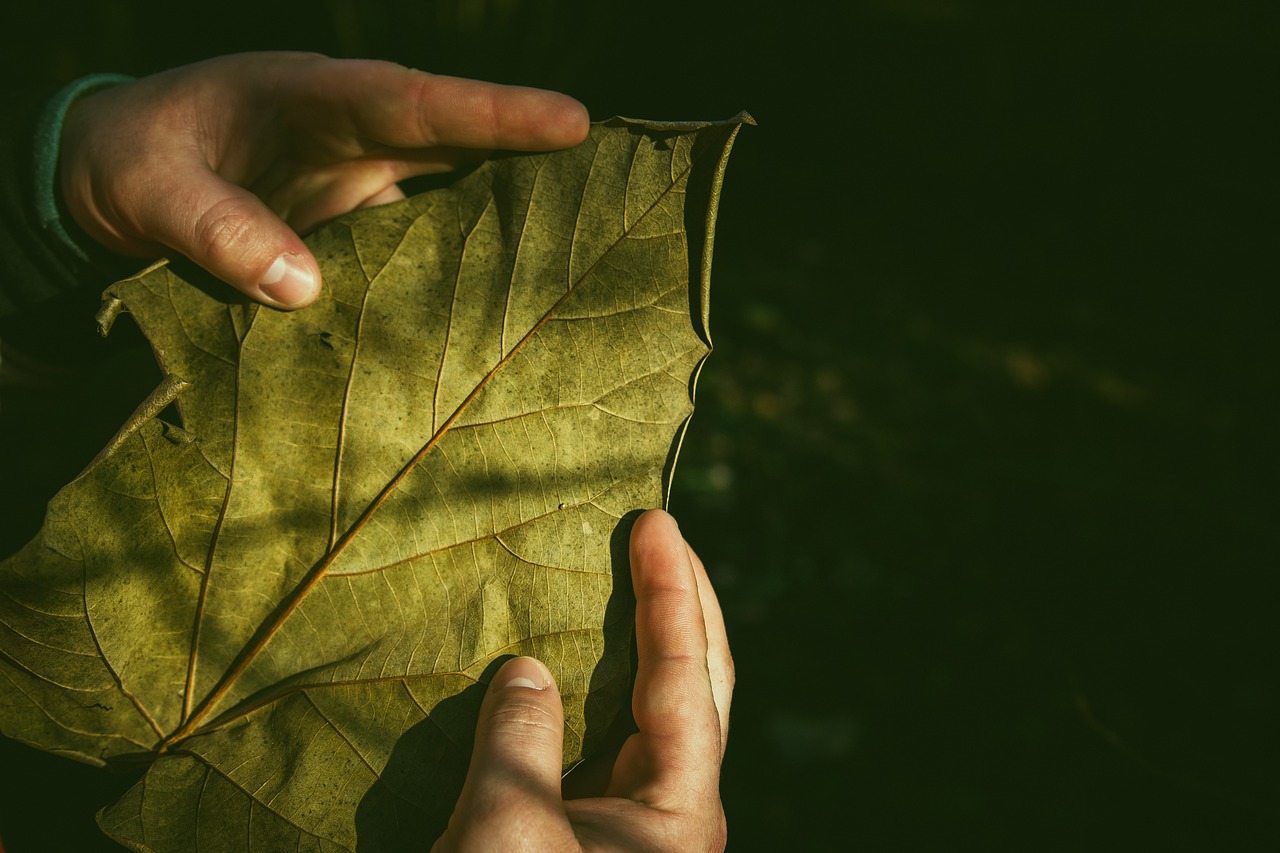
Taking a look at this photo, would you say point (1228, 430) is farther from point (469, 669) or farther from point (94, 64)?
point (94, 64)

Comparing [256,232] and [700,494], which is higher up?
[256,232]

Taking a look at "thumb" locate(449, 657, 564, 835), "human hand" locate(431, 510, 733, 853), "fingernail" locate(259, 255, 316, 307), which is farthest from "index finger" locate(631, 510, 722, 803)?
"fingernail" locate(259, 255, 316, 307)

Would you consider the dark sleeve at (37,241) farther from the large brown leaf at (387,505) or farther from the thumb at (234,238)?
the large brown leaf at (387,505)

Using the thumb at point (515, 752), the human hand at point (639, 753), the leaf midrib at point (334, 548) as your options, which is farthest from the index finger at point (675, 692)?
the leaf midrib at point (334, 548)

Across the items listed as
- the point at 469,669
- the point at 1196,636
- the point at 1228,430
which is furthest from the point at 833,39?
the point at 469,669

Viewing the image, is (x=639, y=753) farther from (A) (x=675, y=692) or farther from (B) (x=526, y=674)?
(B) (x=526, y=674)

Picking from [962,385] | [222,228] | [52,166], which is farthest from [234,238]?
[962,385]

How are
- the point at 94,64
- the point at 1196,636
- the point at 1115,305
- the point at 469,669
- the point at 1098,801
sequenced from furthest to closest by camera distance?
the point at 1115,305 → the point at 94,64 → the point at 1196,636 → the point at 1098,801 → the point at 469,669

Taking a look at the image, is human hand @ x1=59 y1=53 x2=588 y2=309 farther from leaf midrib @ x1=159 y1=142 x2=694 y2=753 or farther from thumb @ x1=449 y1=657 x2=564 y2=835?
thumb @ x1=449 y1=657 x2=564 y2=835
